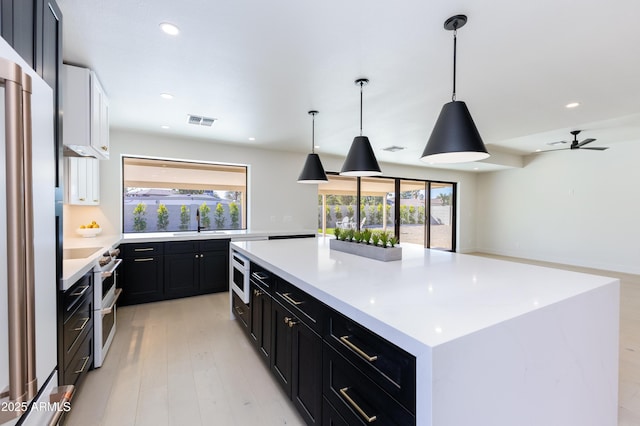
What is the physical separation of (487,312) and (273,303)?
143 centimetres

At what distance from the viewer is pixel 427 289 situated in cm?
142

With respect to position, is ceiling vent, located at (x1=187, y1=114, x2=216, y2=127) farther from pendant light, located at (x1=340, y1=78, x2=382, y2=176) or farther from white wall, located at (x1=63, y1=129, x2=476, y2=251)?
pendant light, located at (x1=340, y1=78, x2=382, y2=176)

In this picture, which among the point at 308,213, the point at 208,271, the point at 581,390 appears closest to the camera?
the point at 581,390

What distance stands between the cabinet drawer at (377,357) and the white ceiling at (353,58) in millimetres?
1726

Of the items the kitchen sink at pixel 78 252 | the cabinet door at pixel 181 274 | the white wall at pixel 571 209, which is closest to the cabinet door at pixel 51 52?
the kitchen sink at pixel 78 252

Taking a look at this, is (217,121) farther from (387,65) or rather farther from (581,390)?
(581,390)

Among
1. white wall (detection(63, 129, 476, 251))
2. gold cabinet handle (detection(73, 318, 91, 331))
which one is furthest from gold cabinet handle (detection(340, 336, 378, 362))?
white wall (detection(63, 129, 476, 251))

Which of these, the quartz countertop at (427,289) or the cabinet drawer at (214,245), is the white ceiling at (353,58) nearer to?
the quartz countertop at (427,289)

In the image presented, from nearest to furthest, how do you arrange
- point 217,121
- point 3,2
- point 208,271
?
point 3,2
point 217,121
point 208,271

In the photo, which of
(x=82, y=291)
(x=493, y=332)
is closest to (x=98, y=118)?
(x=82, y=291)

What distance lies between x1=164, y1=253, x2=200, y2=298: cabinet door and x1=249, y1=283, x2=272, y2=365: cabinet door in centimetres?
200

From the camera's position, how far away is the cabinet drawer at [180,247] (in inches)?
160

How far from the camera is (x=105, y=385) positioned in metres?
2.12

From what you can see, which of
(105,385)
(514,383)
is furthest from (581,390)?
(105,385)
